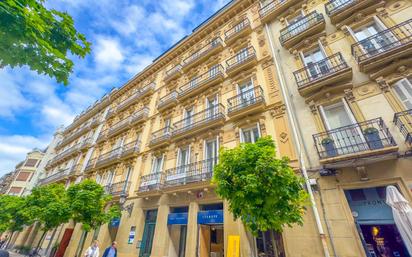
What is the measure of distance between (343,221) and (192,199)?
6192mm

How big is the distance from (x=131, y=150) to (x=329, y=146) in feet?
41.8

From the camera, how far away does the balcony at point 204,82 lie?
11.9 metres

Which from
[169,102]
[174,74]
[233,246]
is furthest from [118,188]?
[174,74]

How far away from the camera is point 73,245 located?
1403cm

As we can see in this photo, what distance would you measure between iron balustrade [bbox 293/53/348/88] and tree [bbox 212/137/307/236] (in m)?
4.63

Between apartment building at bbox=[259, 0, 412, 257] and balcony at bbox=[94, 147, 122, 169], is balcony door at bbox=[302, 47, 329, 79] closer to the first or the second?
apartment building at bbox=[259, 0, 412, 257]

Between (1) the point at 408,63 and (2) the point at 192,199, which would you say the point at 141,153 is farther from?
(1) the point at 408,63

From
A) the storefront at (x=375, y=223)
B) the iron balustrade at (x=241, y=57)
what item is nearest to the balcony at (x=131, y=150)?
the iron balustrade at (x=241, y=57)

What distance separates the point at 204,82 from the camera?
484 inches

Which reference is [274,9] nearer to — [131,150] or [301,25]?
[301,25]

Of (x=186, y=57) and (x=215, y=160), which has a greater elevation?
Answer: (x=186, y=57)

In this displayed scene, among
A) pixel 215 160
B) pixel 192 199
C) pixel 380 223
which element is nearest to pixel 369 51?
pixel 380 223

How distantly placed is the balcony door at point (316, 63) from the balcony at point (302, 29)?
95cm

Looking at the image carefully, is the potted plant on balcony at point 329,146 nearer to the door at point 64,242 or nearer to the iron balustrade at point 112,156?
the iron balustrade at point 112,156
